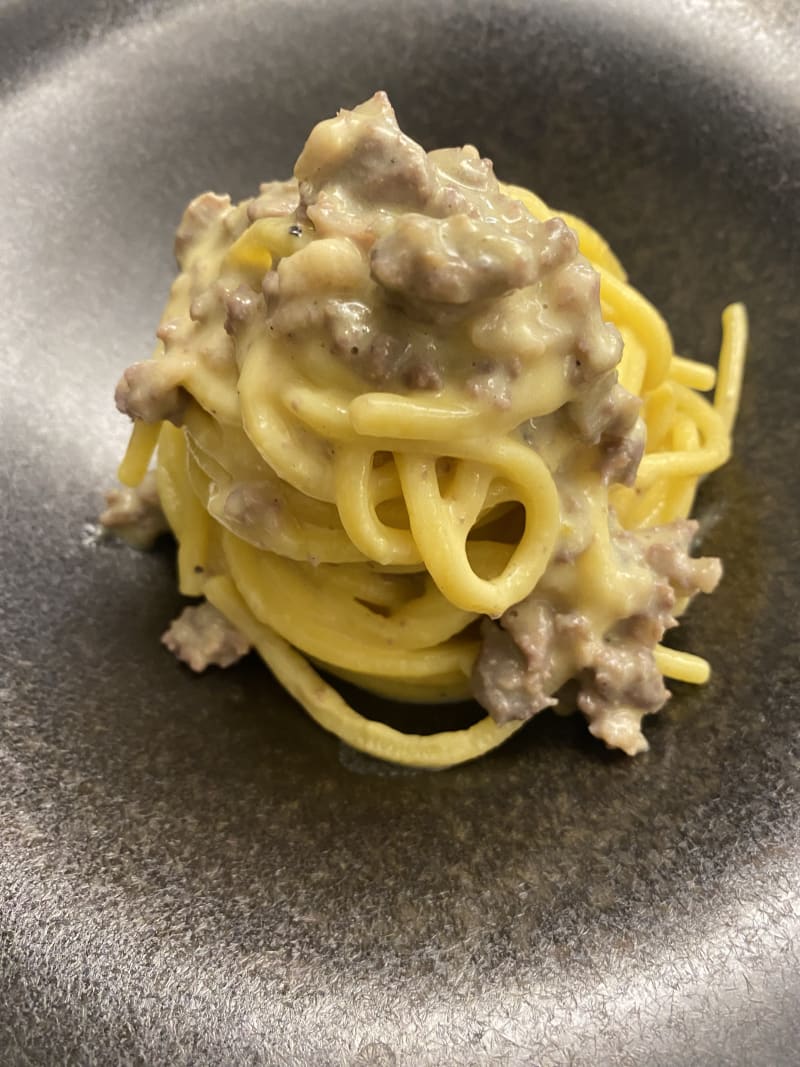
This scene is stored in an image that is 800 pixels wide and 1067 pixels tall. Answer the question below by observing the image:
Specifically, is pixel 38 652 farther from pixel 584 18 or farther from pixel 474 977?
pixel 584 18

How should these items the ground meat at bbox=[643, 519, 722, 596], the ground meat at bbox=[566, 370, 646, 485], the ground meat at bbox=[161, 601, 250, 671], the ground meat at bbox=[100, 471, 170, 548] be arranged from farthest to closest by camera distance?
the ground meat at bbox=[100, 471, 170, 548], the ground meat at bbox=[161, 601, 250, 671], the ground meat at bbox=[643, 519, 722, 596], the ground meat at bbox=[566, 370, 646, 485]

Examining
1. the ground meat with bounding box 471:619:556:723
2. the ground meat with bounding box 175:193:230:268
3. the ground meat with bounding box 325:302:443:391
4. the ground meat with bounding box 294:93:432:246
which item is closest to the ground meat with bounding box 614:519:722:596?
the ground meat with bounding box 471:619:556:723

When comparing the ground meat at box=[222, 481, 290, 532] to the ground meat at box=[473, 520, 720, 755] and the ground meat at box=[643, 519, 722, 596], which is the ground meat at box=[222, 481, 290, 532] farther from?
the ground meat at box=[643, 519, 722, 596]

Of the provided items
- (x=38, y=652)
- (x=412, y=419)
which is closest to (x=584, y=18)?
(x=412, y=419)

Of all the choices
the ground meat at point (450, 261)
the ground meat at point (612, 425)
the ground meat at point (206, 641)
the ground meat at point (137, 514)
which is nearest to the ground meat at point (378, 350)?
the ground meat at point (450, 261)

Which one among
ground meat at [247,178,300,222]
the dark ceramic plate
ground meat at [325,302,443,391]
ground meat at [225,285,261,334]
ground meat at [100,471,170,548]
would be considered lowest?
ground meat at [100,471,170,548]

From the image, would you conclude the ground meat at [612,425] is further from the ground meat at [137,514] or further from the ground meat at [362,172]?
the ground meat at [137,514]
